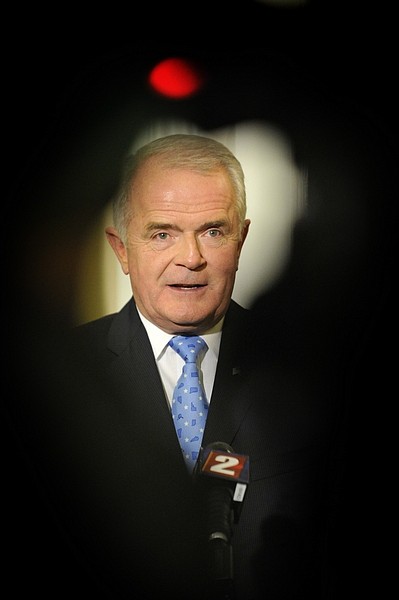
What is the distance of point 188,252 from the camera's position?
1625 millimetres

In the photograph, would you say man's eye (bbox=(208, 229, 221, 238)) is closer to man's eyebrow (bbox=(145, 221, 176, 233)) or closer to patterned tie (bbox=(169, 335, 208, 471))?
man's eyebrow (bbox=(145, 221, 176, 233))

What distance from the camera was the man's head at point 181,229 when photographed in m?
1.62

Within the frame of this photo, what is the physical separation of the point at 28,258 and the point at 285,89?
0.70m

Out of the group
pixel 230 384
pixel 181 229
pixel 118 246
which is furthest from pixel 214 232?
pixel 230 384

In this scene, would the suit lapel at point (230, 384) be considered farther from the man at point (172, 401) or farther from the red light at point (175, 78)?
the red light at point (175, 78)

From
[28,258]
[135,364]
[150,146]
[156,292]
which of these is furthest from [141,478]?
[150,146]

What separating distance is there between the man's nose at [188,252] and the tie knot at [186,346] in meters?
0.16

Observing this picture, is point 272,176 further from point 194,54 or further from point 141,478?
point 141,478

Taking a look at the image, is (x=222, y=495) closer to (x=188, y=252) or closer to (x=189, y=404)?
(x=189, y=404)

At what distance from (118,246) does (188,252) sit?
0.55 feet

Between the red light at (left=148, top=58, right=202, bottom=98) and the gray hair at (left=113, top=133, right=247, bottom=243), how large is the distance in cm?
13

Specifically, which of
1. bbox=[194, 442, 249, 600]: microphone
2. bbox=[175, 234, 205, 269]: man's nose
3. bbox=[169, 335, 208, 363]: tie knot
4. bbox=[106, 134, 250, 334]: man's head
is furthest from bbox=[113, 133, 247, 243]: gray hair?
bbox=[194, 442, 249, 600]: microphone

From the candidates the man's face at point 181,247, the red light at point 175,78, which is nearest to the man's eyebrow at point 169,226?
the man's face at point 181,247

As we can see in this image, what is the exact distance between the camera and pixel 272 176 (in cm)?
176
